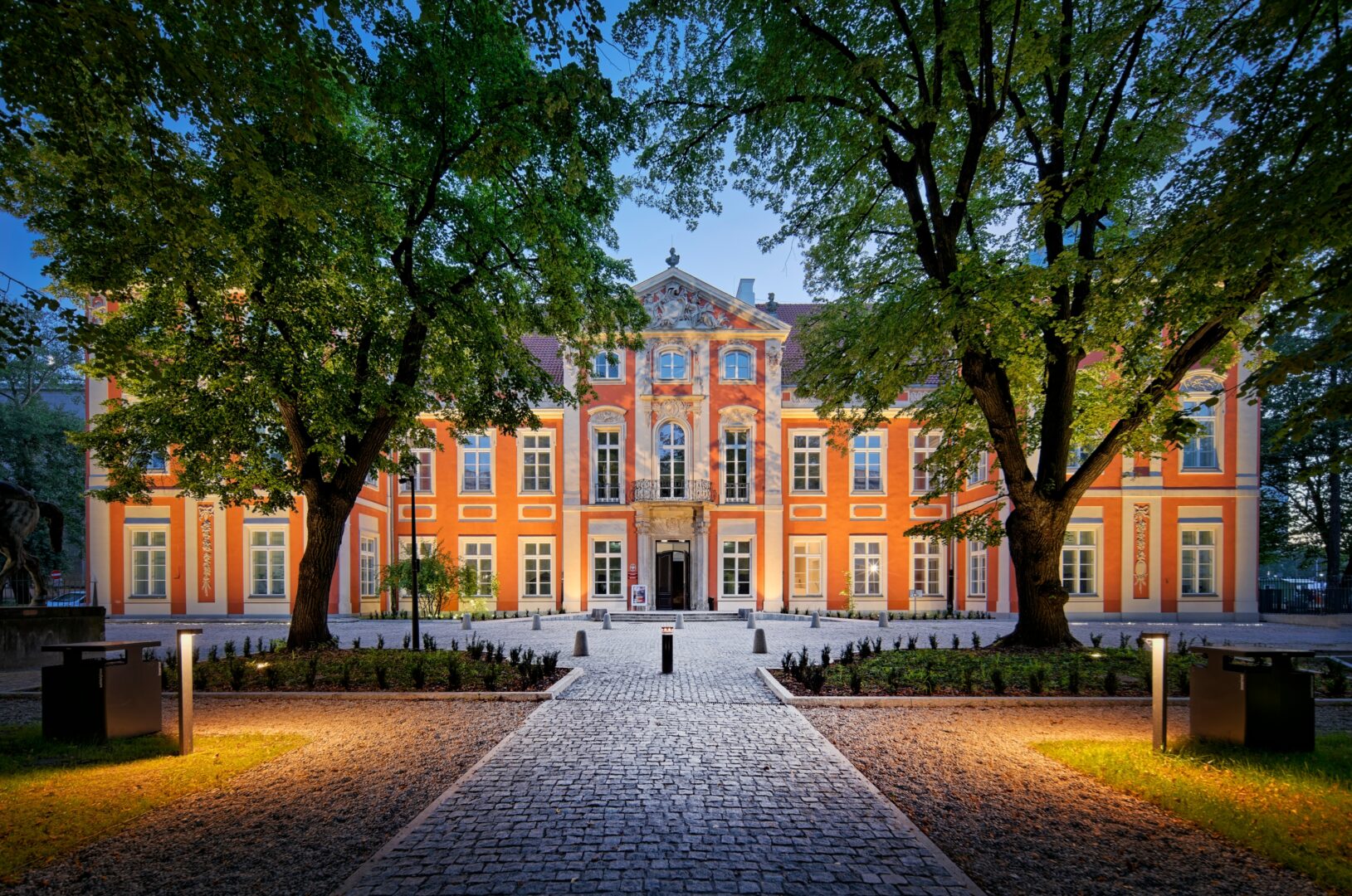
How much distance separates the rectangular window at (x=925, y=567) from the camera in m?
27.2

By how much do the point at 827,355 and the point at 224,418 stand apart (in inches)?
408

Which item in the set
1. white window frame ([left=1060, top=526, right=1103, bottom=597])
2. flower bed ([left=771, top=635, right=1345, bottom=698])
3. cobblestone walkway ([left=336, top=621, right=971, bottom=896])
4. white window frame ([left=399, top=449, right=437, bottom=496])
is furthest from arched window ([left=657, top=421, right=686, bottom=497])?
cobblestone walkway ([left=336, top=621, right=971, bottom=896])

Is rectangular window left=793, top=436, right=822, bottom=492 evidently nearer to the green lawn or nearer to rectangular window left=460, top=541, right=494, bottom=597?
rectangular window left=460, top=541, right=494, bottom=597

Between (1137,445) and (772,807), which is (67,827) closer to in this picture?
(772,807)

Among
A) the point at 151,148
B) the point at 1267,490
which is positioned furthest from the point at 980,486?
the point at 151,148

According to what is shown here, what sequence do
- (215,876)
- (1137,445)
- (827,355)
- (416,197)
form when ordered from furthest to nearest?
(827,355) < (1137,445) < (416,197) < (215,876)

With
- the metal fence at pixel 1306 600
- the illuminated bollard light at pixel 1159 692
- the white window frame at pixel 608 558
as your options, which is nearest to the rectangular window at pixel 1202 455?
the metal fence at pixel 1306 600

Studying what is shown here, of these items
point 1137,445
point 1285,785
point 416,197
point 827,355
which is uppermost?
point 416,197

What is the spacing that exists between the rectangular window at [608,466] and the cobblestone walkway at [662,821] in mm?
19145

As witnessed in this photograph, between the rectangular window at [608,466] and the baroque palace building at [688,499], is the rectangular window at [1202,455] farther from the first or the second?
the rectangular window at [608,466]

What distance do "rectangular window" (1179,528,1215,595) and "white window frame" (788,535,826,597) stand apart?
11854 millimetres

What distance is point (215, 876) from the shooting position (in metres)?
3.89

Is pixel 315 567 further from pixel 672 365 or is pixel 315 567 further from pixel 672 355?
pixel 672 355

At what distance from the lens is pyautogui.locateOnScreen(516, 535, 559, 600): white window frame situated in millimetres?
27297
